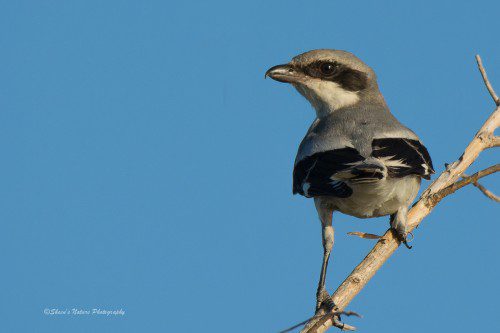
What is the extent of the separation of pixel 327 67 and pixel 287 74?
1.35 ft

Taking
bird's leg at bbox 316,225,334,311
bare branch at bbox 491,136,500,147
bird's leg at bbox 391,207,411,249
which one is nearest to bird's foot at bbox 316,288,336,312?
bird's leg at bbox 316,225,334,311

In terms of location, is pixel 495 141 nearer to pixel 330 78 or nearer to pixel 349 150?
pixel 349 150

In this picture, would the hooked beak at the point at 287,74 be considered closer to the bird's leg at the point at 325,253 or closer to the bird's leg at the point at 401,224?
the bird's leg at the point at 325,253

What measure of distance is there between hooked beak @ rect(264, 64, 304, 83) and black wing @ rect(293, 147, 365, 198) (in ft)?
4.19

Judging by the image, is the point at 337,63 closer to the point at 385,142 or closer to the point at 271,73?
the point at 271,73

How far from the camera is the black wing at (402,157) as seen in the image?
5.35 metres

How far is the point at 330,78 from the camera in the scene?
22.4 feet

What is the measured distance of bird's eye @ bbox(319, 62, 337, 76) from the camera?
6.80 metres

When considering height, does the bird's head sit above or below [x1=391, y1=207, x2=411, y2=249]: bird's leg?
above

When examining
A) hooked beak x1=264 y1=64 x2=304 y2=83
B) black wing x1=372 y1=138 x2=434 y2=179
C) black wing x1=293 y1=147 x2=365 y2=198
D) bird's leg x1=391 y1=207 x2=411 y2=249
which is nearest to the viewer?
black wing x1=293 y1=147 x2=365 y2=198

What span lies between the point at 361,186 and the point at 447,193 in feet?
2.29

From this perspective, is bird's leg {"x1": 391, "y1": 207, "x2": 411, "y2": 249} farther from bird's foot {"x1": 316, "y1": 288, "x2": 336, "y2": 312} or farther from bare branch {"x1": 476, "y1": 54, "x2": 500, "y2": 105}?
bare branch {"x1": 476, "y1": 54, "x2": 500, "y2": 105}

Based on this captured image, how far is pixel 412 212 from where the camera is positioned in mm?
5723

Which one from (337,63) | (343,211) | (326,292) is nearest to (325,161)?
(343,211)
